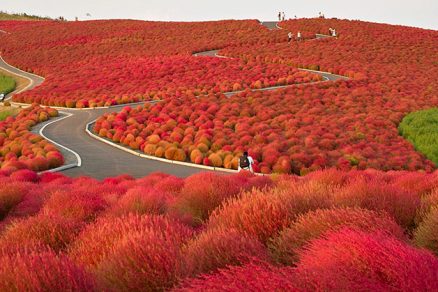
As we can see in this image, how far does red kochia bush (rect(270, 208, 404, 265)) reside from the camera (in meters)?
5.86

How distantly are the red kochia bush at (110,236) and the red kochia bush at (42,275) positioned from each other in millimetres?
1057

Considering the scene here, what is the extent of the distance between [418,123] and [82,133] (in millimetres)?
18449

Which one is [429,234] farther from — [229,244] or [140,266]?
[140,266]

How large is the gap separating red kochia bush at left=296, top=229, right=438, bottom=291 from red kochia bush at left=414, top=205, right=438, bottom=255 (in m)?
1.72

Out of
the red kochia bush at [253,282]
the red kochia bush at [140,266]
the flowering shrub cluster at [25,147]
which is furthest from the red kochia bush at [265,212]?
the flowering shrub cluster at [25,147]

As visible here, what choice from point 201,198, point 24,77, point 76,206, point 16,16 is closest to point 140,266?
point 201,198

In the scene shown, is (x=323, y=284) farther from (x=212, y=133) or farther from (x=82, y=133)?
(x=82, y=133)

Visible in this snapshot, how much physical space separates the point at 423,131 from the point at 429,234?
22.6 meters

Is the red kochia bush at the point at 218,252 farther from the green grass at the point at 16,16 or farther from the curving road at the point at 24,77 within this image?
the green grass at the point at 16,16

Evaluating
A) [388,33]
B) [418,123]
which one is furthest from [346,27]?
[418,123]

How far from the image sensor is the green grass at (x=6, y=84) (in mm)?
49375

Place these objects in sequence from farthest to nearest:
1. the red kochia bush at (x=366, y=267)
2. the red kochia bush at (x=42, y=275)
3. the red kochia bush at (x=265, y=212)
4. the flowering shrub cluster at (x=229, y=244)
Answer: the red kochia bush at (x=265, y=212) → the red kochia bush at (x=42, y=275) → the flowering shrub cluster at (x=229, y=244) → the red kochia bush at (x=366, y=267)

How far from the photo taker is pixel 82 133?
28.3 metres

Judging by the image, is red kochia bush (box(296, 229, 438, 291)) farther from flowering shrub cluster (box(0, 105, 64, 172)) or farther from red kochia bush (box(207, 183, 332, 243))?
flowering shrub cluster (box(0, 105, 64, 172))
